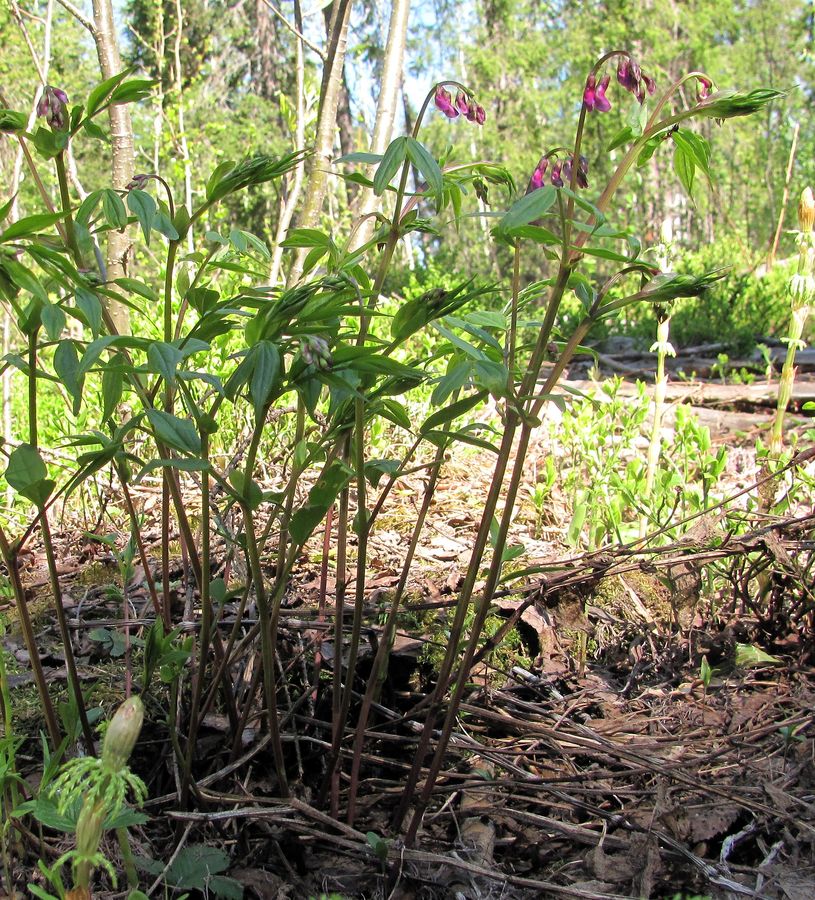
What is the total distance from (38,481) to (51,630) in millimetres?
925

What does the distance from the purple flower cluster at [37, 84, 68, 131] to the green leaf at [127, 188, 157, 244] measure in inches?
5.5

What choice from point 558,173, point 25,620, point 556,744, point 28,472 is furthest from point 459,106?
point 556,744

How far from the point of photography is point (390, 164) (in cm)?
108

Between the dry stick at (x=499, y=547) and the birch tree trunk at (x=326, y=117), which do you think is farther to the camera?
the birch tree trunk at (x=326, y=117)

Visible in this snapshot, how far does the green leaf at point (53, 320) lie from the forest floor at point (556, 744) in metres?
0.70

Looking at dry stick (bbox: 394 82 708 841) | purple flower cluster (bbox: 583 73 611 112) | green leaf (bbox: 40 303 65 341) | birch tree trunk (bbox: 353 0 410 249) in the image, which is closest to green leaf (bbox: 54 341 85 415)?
green leaf (bbox: 40 303 65 341)

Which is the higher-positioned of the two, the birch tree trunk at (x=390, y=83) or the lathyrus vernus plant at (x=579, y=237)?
the birch tree trunk at (x=390, y=83)

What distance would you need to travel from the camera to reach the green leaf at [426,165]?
3.46 feet

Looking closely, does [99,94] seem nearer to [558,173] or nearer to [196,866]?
Answer: [558,173]

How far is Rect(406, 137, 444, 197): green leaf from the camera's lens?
1.05m

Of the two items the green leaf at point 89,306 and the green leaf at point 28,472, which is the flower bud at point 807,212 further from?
the green leaf at point 28,472

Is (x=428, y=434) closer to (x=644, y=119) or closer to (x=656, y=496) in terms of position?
(x=644, y=119)

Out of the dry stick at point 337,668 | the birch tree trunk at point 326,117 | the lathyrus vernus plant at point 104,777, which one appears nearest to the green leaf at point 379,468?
the dry stick at point 337,668

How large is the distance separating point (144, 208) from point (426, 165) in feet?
1.24
